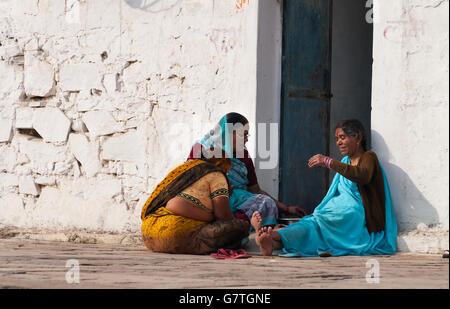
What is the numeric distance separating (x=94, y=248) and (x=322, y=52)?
275cm

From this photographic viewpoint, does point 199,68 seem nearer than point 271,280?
No

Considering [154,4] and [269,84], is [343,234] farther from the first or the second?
[154,4]

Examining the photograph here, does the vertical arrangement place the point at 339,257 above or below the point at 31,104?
below

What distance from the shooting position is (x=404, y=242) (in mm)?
5078

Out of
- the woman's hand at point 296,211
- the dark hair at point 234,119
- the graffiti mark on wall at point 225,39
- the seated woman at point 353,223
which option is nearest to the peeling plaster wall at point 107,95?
the graffiti mark on wall at point 225,39

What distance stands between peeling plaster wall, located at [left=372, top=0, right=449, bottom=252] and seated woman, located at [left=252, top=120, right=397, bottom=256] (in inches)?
4.6

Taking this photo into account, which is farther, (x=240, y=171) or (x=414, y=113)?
(x=240, y=171)

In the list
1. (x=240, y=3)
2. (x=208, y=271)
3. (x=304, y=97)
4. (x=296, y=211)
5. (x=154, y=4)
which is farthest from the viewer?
(x=154, y=4)

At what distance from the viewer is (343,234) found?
16.8 ft

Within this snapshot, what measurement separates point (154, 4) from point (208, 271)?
3.32 meters

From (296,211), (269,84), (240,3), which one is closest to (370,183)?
(296,211)

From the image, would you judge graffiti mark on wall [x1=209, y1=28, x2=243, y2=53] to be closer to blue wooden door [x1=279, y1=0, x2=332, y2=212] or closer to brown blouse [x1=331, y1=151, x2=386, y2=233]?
blue wooden door [x1=279, y1=0, x2=332, y2=212]
